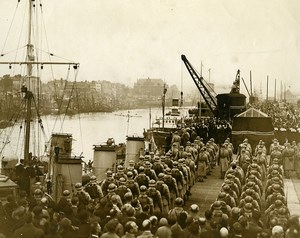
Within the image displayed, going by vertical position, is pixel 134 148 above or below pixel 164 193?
above

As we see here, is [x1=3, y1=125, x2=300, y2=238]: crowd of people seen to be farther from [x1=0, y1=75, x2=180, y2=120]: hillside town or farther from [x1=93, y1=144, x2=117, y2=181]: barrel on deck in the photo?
[x1=0, y1=75, x2=180, y2=120]: hillside town

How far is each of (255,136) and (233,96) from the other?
9.69m

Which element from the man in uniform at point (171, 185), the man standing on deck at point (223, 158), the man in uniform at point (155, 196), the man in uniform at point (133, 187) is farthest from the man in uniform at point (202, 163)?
the man in uniform at point (155, 196)

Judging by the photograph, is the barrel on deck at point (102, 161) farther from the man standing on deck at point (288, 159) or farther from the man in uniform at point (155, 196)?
the man in uniform at point (155, 196)

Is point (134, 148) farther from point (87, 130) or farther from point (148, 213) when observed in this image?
point (87, 130)

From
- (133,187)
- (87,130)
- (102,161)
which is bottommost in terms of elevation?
(87,130)

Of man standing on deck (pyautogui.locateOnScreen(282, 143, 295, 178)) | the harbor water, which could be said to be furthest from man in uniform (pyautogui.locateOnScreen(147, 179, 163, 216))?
the harbor water

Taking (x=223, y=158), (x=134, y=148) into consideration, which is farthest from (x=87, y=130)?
(x=223, y=158)

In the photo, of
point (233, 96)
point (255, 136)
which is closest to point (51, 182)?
point (255, 136)

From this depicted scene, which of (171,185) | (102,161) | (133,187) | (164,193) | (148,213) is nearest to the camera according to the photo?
(148,213)

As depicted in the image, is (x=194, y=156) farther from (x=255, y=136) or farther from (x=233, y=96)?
(x=233, y=96)

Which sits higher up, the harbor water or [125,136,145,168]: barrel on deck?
[125,136,145,168]: barrel on deck

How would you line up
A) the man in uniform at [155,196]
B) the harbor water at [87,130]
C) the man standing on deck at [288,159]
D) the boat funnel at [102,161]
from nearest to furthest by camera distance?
the man in uniform at [155,196] < the man standing on deck at [288,159] < the boat funnel at [102,161] < the harbor water at [87,130]

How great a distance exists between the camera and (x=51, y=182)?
1324 cm
